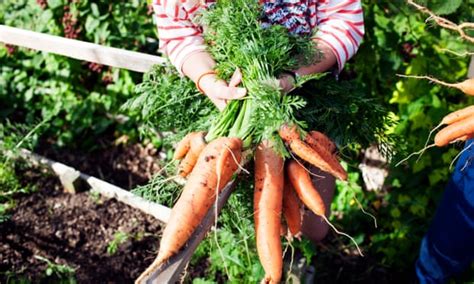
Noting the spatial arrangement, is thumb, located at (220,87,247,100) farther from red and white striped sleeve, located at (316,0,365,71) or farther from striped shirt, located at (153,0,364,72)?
red and white striped sleeve, located at (316,0,365,71)

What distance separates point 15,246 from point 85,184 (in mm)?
482

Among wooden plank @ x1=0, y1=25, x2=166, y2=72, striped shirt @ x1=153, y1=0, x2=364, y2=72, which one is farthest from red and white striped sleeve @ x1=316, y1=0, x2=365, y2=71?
wooden plank @ x1=0, y1=25, x2=166, y2=72

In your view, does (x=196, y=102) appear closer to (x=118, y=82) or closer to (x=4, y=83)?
(x=118, y=82)

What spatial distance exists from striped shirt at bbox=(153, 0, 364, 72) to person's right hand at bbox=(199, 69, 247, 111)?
116 millimetres

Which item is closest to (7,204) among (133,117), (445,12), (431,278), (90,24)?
(133,117)

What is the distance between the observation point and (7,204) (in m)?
2.45

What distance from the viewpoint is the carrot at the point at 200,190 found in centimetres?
123

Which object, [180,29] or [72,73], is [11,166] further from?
[180,29]

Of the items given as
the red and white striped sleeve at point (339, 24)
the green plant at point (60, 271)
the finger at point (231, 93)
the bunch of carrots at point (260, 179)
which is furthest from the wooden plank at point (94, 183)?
the red and white striped sleeve at point (339, 24)

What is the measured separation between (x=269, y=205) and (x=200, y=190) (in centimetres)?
20

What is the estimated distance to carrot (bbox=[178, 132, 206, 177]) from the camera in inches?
52.2

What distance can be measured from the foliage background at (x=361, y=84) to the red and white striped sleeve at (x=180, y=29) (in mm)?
458

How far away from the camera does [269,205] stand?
4.35ft

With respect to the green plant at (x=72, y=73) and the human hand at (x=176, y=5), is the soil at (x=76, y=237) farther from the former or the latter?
the human hand at (x=176, y=5)
